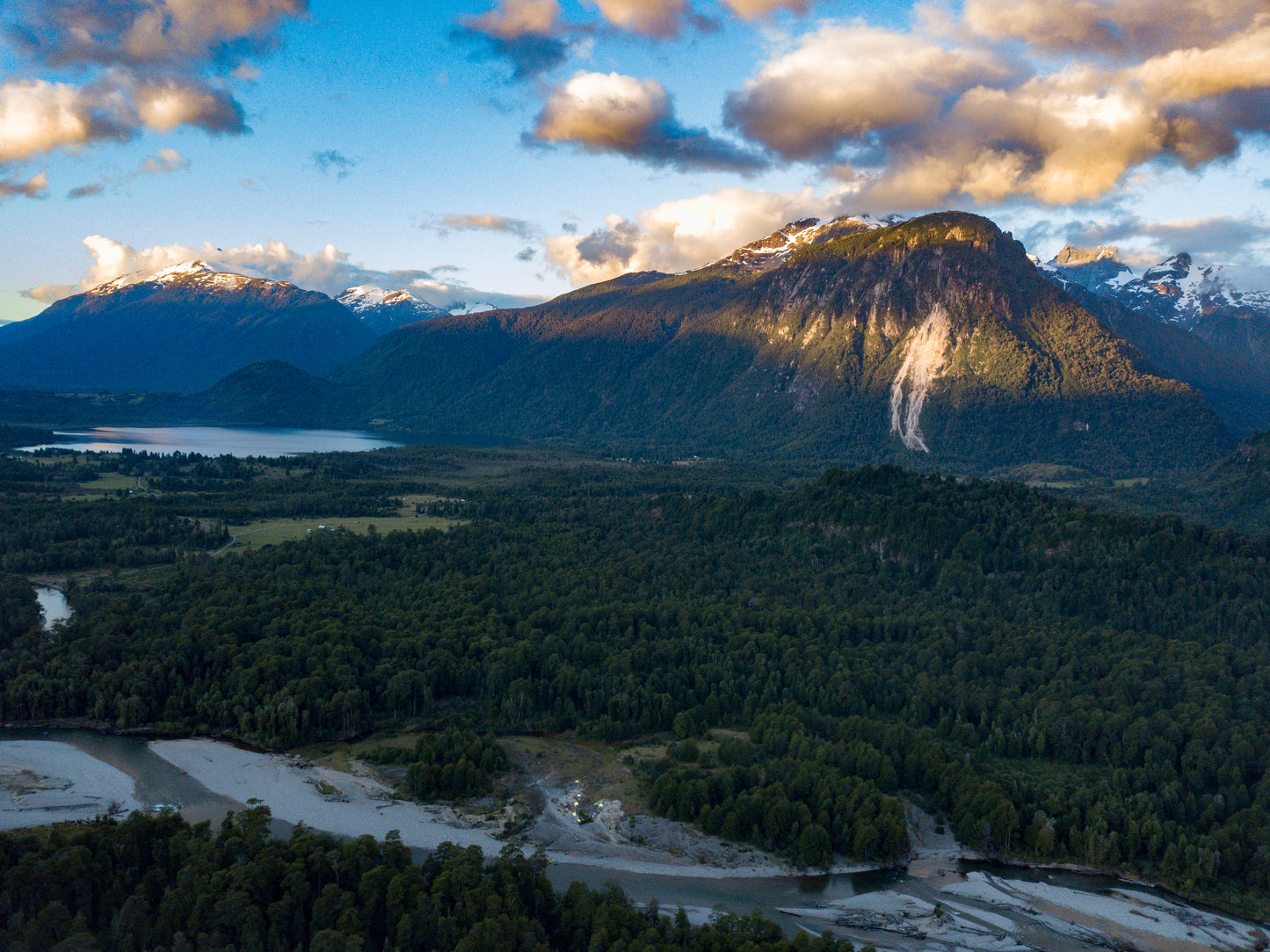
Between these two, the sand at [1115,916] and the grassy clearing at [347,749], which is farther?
the grassy clearing at [347,749]

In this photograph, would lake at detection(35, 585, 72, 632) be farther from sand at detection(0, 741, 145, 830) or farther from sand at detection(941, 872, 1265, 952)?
sand at detection(941, 872, 1265, 952)

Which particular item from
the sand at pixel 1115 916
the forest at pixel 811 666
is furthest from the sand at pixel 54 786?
the sand at pixel 1115 916

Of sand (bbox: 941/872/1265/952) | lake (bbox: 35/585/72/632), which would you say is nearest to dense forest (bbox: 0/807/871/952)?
sand (bbox: 941/872/1265/952)

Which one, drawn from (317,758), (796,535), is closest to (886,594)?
(796,535)

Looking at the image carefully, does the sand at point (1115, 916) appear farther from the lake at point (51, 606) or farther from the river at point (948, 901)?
the lake at point (51, 606)

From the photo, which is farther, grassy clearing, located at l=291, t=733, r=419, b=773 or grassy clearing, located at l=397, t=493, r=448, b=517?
grassy clearing, located at l=397, t=493, r=448, b=517

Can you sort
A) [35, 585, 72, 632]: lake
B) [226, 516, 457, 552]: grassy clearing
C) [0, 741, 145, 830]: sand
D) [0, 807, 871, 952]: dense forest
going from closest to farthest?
1. [0, 807, 871, 952]: dense forest
2. [0, 741, 145, 830]: sand
3. [35, 585, 72, 632]: lake
4. [226, 516, 457, 552]: grassy clearing

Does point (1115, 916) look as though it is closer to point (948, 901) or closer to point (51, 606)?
point (948, 901)
